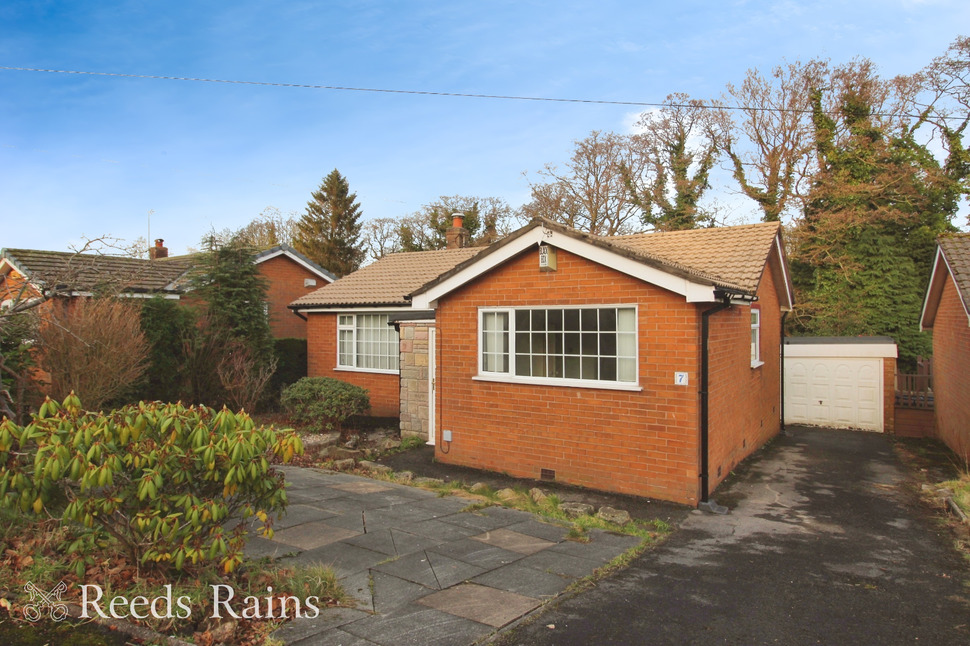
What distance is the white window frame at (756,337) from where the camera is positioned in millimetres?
11750

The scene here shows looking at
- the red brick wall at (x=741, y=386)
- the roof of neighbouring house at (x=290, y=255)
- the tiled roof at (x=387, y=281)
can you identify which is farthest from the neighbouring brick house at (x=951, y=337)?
the roof of neighbouring house at (x=290, y=255)

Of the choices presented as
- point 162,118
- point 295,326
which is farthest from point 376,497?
point 295,326

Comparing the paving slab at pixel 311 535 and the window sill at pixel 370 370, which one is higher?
the window sill at pixel 370 370

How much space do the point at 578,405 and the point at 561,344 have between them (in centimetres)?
95

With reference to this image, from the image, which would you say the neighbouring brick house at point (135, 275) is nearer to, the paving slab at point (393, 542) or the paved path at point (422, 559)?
the paved path at point (422, 559)

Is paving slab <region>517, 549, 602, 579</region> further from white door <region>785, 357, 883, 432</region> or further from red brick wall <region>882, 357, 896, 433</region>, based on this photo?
red brick wall <region>882, 357, 896, 433</region>

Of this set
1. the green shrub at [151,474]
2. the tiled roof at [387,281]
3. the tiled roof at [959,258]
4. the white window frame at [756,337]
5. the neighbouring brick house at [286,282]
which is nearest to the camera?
the green shrub at [151,474]

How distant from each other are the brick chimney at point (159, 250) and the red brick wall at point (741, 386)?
24.6 metres

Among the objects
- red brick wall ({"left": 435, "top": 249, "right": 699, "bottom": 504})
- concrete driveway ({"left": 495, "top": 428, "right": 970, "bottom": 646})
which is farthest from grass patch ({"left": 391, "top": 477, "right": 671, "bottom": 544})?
red brick wall ({"left": 435, "top": 249, "right": 699, "bottom": 504})

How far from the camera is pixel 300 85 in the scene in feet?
Result: 37.9

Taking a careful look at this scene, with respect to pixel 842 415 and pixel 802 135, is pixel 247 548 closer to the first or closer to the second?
pixel 842 415

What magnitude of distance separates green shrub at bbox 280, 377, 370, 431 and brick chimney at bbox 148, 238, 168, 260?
16.8 meters

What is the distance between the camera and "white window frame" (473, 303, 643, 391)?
8188mm

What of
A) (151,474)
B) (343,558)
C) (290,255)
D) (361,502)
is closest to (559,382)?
(361,502)
